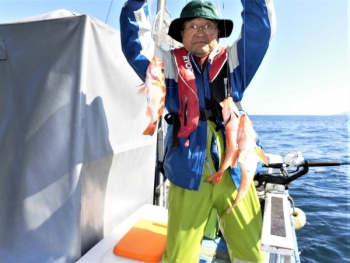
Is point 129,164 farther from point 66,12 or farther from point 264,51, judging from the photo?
point 264,51

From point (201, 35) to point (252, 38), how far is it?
46 cm

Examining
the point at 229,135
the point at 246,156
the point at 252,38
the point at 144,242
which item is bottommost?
the point at 144,242

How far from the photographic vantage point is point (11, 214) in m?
2.46

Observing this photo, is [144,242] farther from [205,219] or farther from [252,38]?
[252,38]

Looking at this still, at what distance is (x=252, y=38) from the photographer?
2146 millimetres

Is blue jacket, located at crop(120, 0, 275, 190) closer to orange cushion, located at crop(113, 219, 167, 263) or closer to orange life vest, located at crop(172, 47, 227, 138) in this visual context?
orange life vest, located at crop(172, 47, 227, 138)

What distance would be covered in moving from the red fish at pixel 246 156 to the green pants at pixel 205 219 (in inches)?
6.0

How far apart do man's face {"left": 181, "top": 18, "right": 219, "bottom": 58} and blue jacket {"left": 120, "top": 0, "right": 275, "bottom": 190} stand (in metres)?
0.09

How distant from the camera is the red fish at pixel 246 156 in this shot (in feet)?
7.04

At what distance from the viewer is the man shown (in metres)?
2.26

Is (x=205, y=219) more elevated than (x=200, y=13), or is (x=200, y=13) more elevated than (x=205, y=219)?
(x=200, y=13)

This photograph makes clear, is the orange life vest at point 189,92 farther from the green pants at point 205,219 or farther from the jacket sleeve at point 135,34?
the jacket sleeve at point 135,34

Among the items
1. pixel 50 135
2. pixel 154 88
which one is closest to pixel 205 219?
pixel 154 88

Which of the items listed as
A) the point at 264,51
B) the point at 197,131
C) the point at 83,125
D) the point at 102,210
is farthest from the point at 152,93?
the point at 102,210
